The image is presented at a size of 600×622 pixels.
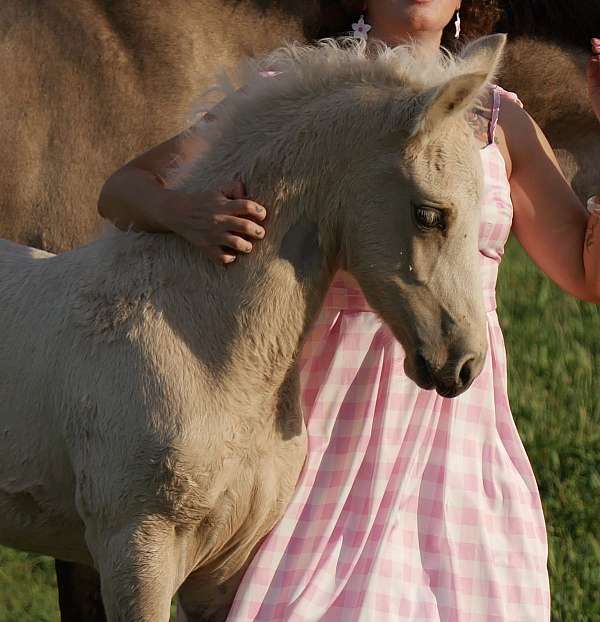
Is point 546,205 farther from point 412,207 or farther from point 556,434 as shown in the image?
point 556,434

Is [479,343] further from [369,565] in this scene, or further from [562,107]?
[562,107]

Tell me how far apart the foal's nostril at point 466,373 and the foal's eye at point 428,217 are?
0.23m

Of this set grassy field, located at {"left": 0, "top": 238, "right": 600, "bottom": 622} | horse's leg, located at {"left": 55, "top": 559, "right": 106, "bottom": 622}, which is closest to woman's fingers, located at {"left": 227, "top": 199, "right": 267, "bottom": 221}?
horse's leg, located at {"left": 55, "top": 559, "right": 106, "bottom": 622}

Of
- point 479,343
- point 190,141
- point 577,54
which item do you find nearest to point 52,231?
point 190,141

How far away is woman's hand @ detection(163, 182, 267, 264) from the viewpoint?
2.24 meters

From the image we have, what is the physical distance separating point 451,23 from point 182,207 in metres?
0.97

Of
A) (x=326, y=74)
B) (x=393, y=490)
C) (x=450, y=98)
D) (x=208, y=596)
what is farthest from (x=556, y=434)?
(x=450, y=98)

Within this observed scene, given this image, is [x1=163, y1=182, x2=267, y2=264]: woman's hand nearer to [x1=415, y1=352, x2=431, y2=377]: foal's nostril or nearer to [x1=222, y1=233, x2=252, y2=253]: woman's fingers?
[x1=222, y1=233, x2=252, y2=253]: woman's fingers

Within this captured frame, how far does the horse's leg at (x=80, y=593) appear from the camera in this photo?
11.1 ft

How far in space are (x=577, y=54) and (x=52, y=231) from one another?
5.38ft

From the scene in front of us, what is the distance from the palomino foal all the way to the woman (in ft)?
0.43

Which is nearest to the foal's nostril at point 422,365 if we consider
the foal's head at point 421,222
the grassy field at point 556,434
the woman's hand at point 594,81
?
the foal's head at point 421,222

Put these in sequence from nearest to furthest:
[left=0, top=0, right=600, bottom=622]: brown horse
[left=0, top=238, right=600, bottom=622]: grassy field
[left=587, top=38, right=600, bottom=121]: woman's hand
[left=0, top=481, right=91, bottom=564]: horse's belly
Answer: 1. [left=0, top=481, right=91, bottom=564]: horse's belly
2. [left=587, top=38, right=600, bottom=121]: woman's hand
3. [left=0, top=0, right=600, bottom=622]: brown horse
4. [left=0, top=238, right=600, bottom=622]: grassy field

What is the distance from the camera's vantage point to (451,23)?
2945mm
